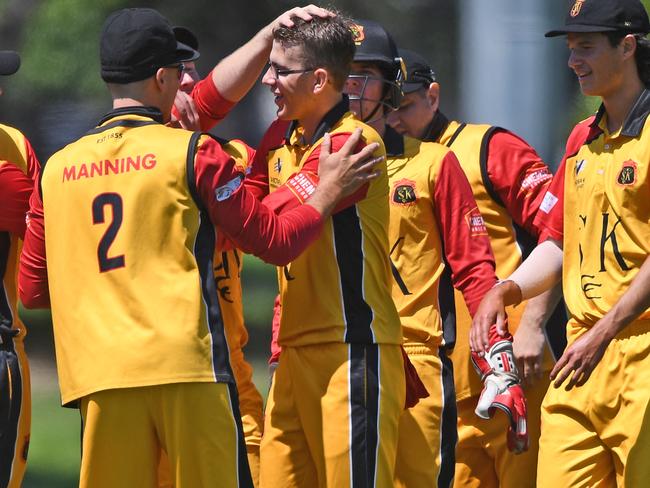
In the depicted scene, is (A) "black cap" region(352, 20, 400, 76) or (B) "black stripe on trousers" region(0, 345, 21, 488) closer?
(B) "black stripe on trousers" region(0, 345, 21, 488)

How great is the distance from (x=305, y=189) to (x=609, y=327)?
3.49ft

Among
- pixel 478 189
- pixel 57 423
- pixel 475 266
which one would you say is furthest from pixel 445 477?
pixel 57 423

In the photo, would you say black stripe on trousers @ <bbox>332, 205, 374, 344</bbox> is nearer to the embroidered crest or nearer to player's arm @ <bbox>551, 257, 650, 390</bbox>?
Result: player's arm @ <bbox>551, 257, 650, 390</bbox>

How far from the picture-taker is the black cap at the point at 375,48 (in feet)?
17.0

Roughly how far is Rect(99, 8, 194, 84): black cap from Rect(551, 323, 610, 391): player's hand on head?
1554 mm

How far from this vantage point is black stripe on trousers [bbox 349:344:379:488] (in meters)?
4.45

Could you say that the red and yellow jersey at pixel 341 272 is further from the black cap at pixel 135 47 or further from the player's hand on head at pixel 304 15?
the black cap at pixel 135 47

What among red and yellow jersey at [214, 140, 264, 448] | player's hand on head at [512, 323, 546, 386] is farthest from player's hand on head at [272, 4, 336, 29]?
player's hand on head at [512, 323, 546, 386]

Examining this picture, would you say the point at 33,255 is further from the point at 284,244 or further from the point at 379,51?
the point at 379,51

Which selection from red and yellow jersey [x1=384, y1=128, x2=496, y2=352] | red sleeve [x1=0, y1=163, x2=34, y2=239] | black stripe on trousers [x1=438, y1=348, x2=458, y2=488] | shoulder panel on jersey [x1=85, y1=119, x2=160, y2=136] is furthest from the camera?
black stripe on trousers [x1=438, y1=348, x2=458, y2=488]

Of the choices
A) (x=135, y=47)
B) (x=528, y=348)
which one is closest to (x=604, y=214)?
(x=528, y=348)

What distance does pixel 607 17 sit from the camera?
4629mm

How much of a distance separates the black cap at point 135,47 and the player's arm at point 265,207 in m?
0.33

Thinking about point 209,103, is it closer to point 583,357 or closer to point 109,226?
point 109,226
